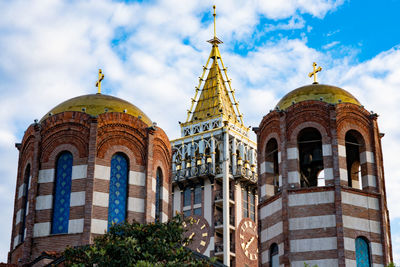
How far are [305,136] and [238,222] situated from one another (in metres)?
31.3

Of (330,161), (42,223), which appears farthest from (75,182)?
(330,161)

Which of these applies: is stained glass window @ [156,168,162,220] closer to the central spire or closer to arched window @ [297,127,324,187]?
arched window @ [297,127,324,187]

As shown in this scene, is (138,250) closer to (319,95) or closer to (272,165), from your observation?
(272,165)

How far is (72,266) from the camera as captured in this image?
30781 mm

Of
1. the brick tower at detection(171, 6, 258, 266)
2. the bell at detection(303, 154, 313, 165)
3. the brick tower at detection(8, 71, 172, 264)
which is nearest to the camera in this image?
the brick tower at detection(8, 71, 172, 264)

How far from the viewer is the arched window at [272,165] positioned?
46.0 meters

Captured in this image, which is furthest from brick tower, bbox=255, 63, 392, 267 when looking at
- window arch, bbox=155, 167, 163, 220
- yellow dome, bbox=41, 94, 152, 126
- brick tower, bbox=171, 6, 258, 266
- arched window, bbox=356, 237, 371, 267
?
brick tower, bbox=171, 6, 258, 266

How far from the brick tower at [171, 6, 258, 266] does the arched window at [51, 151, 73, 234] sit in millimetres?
34154

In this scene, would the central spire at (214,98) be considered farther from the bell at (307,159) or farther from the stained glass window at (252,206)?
the bell at (307,159)

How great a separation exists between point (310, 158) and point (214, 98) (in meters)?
35.7

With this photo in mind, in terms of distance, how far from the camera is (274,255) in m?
43.3

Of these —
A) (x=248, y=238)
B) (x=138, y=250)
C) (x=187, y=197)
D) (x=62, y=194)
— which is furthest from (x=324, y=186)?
(x=187, y=197)

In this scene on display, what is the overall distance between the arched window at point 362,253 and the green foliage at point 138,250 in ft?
38.2

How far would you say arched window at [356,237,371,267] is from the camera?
41.6 metres
